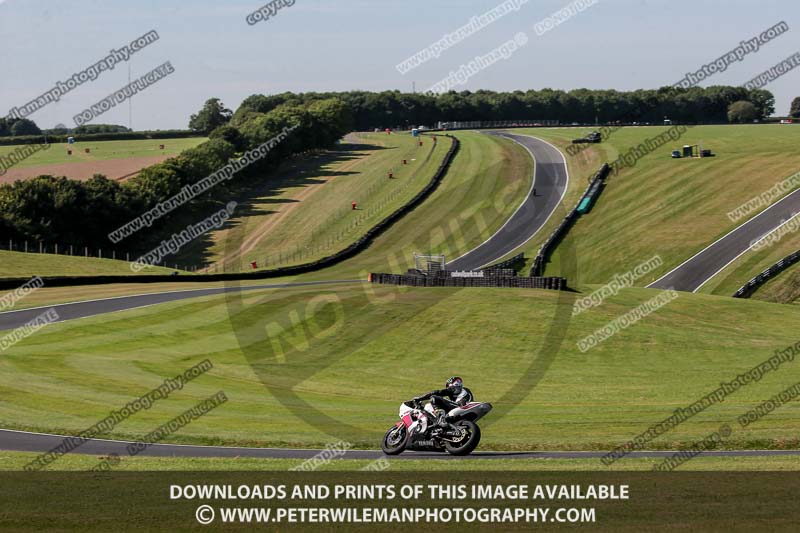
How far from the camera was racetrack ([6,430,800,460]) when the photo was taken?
23.3 metres

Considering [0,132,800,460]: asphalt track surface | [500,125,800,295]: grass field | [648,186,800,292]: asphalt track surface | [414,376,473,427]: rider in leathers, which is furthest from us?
[500,125,800,295]: grass field

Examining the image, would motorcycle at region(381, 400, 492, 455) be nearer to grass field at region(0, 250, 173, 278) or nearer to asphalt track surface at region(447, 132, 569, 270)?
grass field at region(0, 250, 173, 278)

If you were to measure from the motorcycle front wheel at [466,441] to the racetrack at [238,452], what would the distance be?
18 centimetres

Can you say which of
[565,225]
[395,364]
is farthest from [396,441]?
[565,225]

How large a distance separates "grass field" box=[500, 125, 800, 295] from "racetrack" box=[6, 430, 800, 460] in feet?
156

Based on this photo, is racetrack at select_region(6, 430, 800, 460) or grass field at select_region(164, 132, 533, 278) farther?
grass field at select_region(164, 132, 533, 278)

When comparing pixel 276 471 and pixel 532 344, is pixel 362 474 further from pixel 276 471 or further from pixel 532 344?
pixel 532 344

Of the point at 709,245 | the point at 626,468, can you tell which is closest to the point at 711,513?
the point at 626,468

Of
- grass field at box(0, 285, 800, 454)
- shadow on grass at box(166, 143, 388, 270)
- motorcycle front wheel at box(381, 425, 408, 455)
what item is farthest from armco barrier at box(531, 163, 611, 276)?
motorcycle front wheel at box(381, 425, 408, 455)

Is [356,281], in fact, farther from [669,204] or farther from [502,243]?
[669,204]

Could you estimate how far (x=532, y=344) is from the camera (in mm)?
45469

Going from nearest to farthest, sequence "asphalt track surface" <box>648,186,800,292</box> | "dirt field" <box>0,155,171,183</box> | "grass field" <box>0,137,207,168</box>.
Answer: "asphalt track surface" <box>648,186,800,292</box> < "dirt field" <box>0,155,171,183</box> < "grass field" <box>0,137,207,168</box>

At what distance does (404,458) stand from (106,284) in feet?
162

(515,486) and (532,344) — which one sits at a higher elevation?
(515,486)
